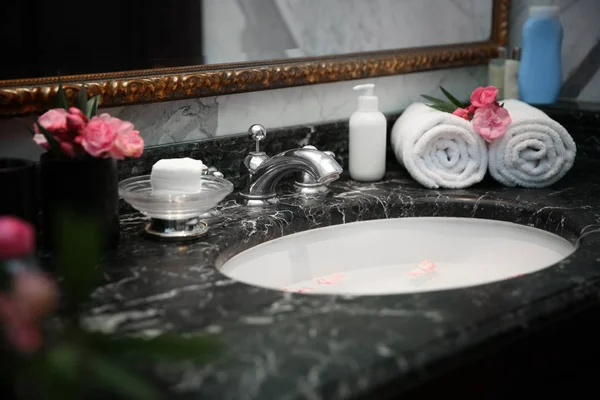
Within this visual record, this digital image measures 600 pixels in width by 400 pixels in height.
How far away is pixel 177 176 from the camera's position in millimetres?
1325

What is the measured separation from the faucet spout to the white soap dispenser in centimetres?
18

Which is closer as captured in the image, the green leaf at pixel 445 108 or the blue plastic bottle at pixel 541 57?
the green leaf at pixel 445 108

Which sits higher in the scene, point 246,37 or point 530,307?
point 246,37

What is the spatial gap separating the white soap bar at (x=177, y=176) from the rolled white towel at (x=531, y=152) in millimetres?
636

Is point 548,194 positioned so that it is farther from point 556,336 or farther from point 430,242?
point 556,336

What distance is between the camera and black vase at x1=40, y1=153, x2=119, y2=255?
3.92 feet

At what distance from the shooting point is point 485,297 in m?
1.07

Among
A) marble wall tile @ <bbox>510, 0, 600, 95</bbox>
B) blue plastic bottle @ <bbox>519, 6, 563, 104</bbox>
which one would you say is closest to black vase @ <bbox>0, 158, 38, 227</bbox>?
blue plastic bottle @ <bbox>519, 6, 563, 104</bbox>

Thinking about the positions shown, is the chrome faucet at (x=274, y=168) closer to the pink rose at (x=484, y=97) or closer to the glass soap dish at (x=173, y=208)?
the glass soap dish at (x=173, y=208)

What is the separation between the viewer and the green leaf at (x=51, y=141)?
3.84 ft

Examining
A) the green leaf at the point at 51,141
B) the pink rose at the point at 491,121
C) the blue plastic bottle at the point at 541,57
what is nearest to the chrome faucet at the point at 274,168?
the pink rose at the point at 491,121

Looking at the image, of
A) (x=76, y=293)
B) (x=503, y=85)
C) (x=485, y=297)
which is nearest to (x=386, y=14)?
(x=503, y=85)

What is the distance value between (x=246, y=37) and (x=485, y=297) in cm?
73

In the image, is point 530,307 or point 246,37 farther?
point 246,37
